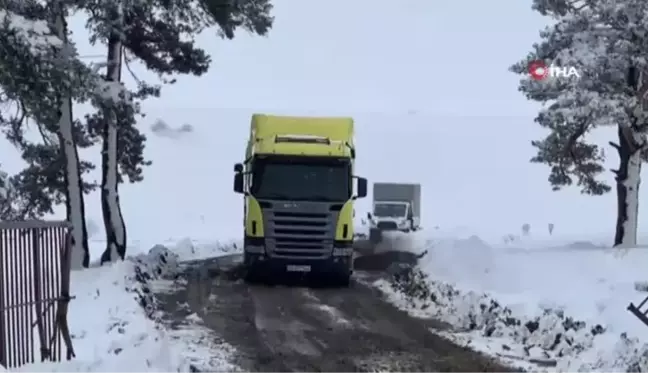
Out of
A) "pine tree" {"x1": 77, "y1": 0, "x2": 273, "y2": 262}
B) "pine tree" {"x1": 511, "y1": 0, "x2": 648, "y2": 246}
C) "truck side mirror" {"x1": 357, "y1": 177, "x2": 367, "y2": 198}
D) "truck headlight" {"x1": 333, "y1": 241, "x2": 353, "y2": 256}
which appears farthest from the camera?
"pine tree" {"x1": 511, "y1": 0, "x2": 648, "y2": 246}

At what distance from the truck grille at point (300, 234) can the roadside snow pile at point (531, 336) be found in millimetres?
2887

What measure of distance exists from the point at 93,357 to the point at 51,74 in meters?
5.59

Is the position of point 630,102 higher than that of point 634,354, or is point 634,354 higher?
point 630,102

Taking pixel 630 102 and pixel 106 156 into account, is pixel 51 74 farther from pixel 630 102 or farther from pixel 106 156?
pixel 630 102

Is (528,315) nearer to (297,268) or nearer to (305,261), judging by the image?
(305,261)

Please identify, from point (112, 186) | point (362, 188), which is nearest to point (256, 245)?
point (362, 188)

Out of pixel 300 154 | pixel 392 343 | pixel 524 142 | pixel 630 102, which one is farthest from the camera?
pixel 524 142

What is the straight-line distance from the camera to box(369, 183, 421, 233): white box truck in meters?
55.0

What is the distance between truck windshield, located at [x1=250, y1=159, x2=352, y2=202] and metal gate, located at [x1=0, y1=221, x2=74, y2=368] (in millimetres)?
10794

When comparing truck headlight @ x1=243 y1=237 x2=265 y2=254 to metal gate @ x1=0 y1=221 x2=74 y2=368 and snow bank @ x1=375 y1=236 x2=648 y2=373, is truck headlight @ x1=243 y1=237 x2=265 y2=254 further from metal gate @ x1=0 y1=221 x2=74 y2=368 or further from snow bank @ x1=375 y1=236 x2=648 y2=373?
→ metal gate @ x1=0 y1=221 x2=74 y2=368

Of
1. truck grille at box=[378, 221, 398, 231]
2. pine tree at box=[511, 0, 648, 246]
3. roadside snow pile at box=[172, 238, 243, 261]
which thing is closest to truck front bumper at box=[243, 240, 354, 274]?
pine tree at box=[511, 0, 648, 246]

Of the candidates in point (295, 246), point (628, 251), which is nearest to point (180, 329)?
point (295, 246)

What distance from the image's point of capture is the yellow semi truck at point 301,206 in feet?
73.7

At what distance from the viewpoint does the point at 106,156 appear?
95.6 feet
